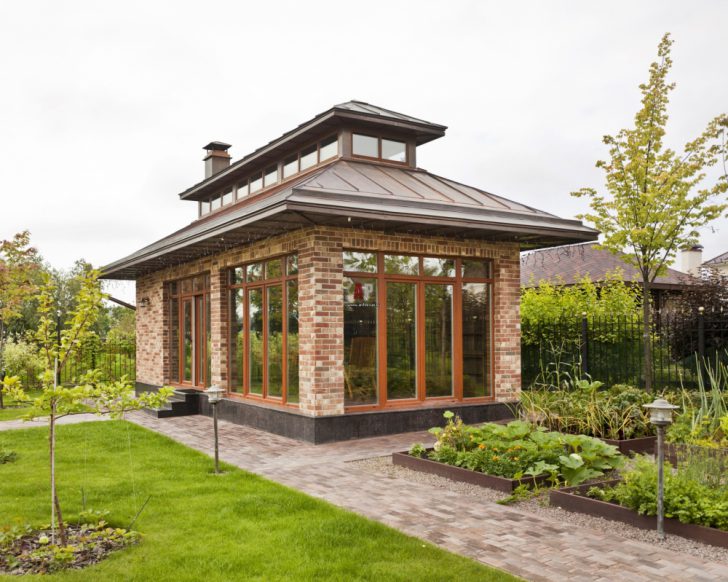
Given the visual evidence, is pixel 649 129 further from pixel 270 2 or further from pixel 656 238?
pixel 270 2

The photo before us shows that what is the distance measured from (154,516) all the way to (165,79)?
812cm

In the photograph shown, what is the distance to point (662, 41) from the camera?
1046cm

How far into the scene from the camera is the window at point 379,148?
11.4 metres

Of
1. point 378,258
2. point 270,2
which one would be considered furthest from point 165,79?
point 378,258

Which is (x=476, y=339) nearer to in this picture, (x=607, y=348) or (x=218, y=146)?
(x=607, y=348)

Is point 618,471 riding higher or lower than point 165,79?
lower

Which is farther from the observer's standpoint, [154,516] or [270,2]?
[270,2]

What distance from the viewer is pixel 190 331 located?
1405 cm

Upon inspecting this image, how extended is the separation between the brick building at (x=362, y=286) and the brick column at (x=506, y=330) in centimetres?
2

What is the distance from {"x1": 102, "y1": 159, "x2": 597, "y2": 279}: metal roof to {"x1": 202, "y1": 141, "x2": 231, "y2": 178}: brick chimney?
6.06 metres

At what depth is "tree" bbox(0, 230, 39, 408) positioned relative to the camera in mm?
15141

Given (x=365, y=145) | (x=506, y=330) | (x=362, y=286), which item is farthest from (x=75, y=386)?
(x=365, y=145)

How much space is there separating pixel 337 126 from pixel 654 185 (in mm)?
5377

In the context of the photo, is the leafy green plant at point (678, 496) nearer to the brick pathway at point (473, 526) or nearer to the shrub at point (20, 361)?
the brick pathway at point (473, 526)
